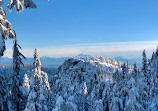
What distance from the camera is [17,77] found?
1170 cm

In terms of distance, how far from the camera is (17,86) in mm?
11102

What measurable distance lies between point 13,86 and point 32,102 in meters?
4.45

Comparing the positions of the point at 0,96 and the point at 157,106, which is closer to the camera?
the point at 0,96

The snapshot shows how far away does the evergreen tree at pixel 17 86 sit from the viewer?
11.0 metres

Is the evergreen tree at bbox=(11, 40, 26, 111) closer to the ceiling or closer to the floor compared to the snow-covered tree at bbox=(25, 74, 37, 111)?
closer to the ceiling

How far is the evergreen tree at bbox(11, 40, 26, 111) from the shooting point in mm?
10960

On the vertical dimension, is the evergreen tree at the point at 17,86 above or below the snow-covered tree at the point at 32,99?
above

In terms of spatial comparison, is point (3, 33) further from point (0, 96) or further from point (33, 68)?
point (33, 68)

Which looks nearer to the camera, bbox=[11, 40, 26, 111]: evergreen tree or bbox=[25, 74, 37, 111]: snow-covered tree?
bbox=[11, 40, 26, 111]: evergreen tree

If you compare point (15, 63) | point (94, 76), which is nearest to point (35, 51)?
point (15, 63)

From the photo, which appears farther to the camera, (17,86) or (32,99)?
(32,99)

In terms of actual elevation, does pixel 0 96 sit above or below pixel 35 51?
below

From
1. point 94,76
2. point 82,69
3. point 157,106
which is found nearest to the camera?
point 157,106

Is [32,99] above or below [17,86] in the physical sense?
below
